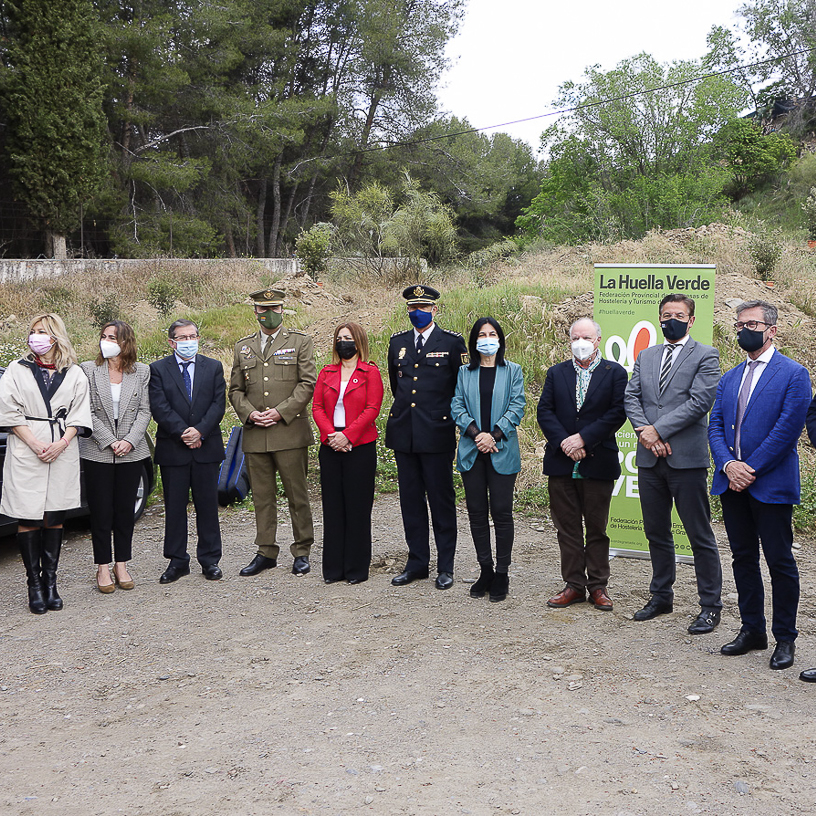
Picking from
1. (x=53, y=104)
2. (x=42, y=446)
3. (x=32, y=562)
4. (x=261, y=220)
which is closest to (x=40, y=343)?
(x=42, y=446)

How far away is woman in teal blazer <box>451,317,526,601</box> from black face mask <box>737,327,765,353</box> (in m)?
1.52

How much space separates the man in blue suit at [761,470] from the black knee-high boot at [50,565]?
448 cm

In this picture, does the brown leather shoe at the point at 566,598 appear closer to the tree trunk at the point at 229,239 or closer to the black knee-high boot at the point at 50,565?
the black knee-high boot at the point at 50,565

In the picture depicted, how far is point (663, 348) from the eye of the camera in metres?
5.25

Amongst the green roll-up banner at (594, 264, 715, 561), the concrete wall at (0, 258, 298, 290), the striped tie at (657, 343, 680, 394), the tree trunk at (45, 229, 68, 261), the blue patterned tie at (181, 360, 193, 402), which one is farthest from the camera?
the tree trunk at (45, 229, 68, 261)

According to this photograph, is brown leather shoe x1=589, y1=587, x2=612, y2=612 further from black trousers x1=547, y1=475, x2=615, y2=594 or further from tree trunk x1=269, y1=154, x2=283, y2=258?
tree trunk x1=269, y1=154, x2=283, y2=258

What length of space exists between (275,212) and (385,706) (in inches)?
1491

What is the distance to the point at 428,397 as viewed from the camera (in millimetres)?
5914

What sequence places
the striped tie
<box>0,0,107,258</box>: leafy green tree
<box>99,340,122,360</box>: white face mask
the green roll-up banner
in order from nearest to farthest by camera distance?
the striped tie → <box>99,340,122,360</box>: white face mask → the green roll-up banner → <box>0,0,107,258</box>: leafy green tree

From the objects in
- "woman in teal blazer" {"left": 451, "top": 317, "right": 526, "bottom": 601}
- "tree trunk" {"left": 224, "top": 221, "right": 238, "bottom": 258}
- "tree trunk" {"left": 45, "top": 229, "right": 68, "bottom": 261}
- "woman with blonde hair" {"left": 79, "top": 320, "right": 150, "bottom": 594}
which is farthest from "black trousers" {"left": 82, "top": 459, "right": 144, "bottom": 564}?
"tree trunk" {"left": 224, "top": 221, "right": 238, "bottom": 258}

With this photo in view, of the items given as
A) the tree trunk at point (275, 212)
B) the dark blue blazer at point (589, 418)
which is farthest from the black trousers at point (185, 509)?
the tree trunk at point (275, 212)

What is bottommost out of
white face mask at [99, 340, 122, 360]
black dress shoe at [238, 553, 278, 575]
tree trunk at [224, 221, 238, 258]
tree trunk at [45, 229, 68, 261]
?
black dress shoe at [238, 553, 278, 575]

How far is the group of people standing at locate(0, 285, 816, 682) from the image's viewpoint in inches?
181

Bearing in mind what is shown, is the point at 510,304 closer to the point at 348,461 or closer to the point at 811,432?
the point at 348,461
